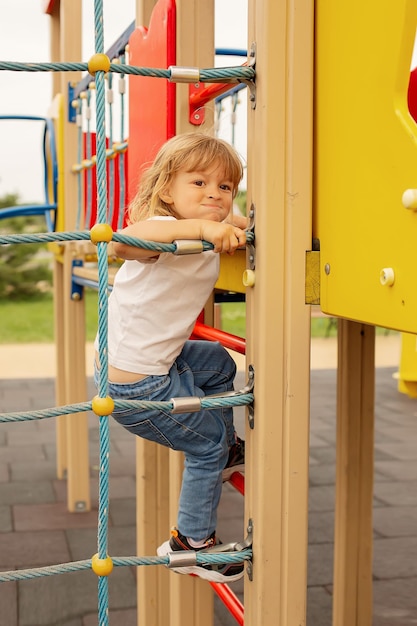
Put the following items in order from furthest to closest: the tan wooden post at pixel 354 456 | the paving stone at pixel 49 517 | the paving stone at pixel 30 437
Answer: the paving stone at pixel 30 437 → the paving stone at pixel 49 517 → the tan wooden post at pixel 354 456

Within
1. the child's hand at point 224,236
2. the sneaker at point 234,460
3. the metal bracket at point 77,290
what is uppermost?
the child's hand at point 224,236

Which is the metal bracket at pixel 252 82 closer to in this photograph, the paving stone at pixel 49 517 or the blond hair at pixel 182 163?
the blond hair at pixel 182 163

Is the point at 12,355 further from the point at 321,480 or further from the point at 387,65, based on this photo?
the point at 387,65

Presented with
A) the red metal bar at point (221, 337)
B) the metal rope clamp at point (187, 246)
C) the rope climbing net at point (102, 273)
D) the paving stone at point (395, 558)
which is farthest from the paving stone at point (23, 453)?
the metal rope clamp at point (187, 246)

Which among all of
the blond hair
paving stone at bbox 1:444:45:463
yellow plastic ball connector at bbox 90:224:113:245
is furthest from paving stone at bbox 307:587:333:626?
paving stone at bbox 1:444:45:463

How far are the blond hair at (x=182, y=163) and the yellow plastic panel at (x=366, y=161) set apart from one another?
0.19 metres

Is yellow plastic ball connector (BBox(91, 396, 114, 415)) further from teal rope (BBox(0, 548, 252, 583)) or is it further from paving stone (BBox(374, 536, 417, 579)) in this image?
paving stone (BBox(374, 536, 417, 579))

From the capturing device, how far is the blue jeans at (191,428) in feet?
4.60

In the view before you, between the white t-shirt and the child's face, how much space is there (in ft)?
0.21

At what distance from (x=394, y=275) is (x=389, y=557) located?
2.04 m

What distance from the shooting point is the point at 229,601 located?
4.97ft

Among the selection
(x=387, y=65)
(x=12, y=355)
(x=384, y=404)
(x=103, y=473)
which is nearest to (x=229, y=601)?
(x=103, y=473)

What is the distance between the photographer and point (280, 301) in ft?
4.04

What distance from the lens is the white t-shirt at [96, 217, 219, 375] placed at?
1363 mm
